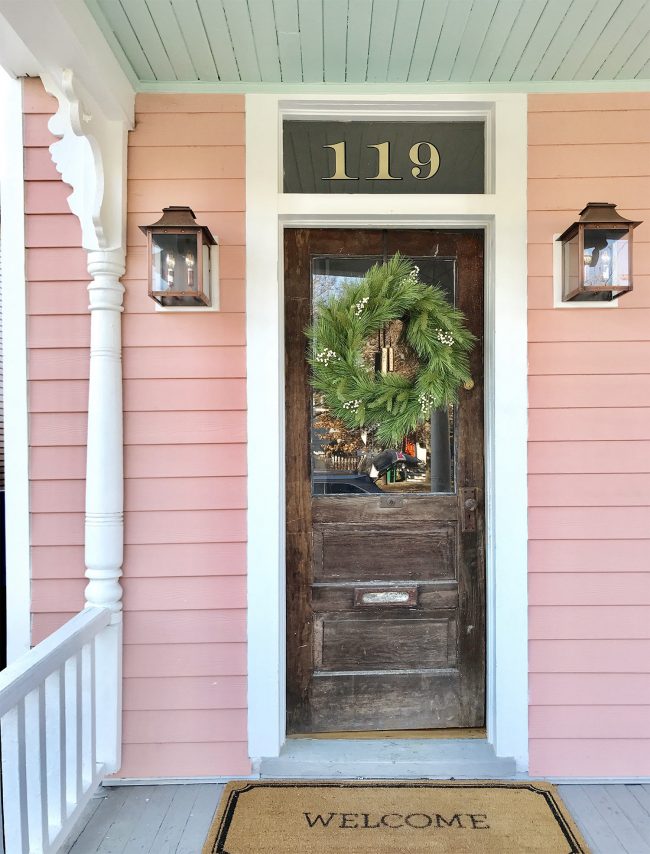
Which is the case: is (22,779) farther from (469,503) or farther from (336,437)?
(469,503)

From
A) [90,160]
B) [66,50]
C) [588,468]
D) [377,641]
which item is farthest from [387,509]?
[66,50]

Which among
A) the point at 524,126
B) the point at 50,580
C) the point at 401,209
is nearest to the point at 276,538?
the point at 50,580

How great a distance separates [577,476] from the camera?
2191 mm

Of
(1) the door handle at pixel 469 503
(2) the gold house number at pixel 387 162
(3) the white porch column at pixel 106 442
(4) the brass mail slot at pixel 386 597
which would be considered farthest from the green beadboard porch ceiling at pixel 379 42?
(4) the brass mail slot at pixel 386 597

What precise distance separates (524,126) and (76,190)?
5.50 ft

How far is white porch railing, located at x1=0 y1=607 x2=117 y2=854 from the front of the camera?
153 centimetres

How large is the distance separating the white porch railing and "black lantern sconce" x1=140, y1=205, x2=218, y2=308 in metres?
1.19

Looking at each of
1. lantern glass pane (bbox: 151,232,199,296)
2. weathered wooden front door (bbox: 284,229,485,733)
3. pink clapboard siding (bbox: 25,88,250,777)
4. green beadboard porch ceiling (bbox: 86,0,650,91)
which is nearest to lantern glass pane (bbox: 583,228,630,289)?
weathered wooden front door (bbox: 284,229,485,733)

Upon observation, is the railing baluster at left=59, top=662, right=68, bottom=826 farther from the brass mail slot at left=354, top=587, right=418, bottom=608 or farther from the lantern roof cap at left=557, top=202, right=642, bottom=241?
the lantern roof cap at left=557, top=202, right=642, bottom=241

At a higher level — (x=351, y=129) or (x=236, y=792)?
(x=351, y=129)

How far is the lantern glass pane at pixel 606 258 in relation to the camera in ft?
6.44

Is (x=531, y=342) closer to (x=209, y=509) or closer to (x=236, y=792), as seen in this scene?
(x=209, y=509)

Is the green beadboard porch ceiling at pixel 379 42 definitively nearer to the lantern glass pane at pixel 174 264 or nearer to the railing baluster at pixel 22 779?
the lantern glass pane at pixel 174 264

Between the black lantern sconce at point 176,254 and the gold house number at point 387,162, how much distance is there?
2.09 ft
